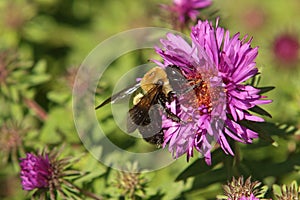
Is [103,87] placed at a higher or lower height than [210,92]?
higher

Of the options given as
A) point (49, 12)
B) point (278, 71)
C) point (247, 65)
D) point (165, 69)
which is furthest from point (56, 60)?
point (247, 65)

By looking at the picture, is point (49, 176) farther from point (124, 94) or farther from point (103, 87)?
point (103, 87)

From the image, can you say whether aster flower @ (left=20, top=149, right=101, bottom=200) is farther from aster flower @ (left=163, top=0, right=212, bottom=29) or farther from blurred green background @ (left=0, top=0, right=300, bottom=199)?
aster flower @ (left=163, top=0, right=212, bottom=29)

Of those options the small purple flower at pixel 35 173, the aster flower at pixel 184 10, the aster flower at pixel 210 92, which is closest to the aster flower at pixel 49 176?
the small purple flower at pixel 35 173

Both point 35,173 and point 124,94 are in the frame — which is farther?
point 35,173

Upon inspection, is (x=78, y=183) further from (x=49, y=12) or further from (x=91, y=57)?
(x=49, y=12)

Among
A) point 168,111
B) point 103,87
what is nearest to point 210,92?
point 168,111
